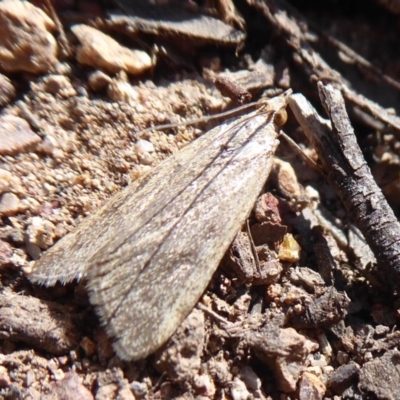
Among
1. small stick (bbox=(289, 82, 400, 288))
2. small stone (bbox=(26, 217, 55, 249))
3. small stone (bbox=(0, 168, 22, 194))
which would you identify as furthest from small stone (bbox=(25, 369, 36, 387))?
small stick (bbox=(289, 82, 400, 288))

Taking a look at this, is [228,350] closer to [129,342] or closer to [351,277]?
[129,342]

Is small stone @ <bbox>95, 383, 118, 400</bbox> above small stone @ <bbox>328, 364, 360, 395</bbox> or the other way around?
the other way around

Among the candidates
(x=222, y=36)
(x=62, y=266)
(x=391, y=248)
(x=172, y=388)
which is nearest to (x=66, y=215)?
(x=62, y=266)

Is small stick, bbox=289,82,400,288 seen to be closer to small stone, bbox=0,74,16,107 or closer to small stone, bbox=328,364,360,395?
small stone, bbox=328,364,360,395

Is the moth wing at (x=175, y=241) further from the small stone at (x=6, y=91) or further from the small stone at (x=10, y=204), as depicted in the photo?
the small stone at (x=6, y=91)

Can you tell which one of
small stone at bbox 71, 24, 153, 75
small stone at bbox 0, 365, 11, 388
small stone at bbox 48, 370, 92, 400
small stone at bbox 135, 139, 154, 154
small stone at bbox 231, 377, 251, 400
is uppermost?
small stone at bbox 71, 24, 153, 75

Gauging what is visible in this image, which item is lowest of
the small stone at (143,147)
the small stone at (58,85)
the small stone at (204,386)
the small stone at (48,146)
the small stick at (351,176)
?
the small stone at (204,386)

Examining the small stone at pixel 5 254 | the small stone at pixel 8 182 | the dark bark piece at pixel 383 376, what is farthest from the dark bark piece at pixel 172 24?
the dark bark piece at pixel 383 376
